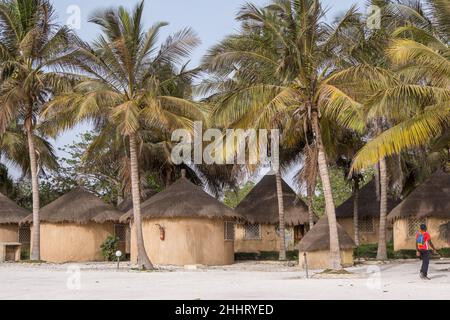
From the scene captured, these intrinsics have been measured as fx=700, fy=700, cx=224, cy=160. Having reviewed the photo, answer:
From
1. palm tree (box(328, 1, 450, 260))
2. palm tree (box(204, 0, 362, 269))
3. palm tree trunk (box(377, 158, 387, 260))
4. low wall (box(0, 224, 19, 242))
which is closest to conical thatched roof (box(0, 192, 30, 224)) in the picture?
low wall (box(0, 224, 19, 242))

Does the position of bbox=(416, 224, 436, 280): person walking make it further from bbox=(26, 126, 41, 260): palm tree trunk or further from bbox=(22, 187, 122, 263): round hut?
bbox=(22, 187, 122, 263): round hut

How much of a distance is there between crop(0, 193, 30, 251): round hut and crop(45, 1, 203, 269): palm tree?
42.9 ft

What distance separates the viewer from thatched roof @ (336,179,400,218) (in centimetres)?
4088

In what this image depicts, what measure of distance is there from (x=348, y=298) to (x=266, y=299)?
1.47 metres

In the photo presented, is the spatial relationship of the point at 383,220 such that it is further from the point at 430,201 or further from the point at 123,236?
the point at 123,236

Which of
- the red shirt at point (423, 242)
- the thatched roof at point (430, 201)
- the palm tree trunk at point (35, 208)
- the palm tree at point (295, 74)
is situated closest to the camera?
the red shirt at point (423, 242)

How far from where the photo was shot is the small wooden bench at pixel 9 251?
1229 inches

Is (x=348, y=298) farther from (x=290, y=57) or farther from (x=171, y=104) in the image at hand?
(x=171, y=104)

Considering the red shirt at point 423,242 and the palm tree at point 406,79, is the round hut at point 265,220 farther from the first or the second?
the red shirt at point 423,242

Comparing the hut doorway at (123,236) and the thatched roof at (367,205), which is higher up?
the thatched roof at (367,205)

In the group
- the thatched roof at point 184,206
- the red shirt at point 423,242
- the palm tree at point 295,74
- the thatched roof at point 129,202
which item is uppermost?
the palm tree at point 295,74

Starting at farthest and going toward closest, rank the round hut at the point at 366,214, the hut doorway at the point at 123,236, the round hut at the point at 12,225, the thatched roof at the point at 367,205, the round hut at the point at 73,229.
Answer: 1. the round hut at the point at 366,214
2. the thatched roof at the point at 367,205
3. the round hut at the point at 12,225
4. the hut doorway at the point at 123,236
5. the round hut at the point at 73,229

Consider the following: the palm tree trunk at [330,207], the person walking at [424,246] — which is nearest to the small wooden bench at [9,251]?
the palm tree trunk at [330,207]

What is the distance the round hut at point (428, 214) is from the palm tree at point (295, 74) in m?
14.2
